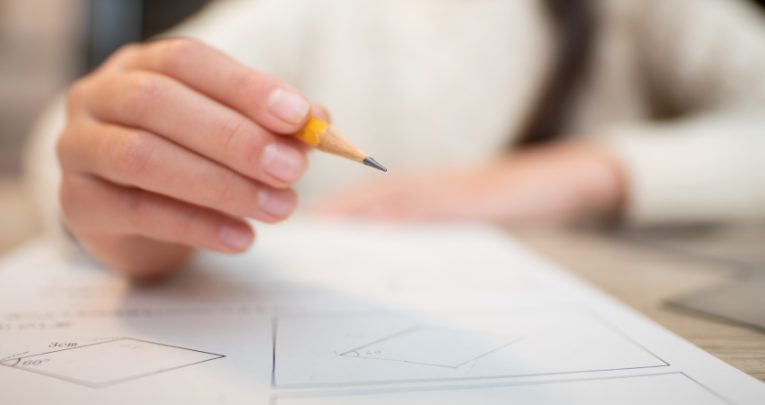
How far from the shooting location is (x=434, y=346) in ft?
0.63

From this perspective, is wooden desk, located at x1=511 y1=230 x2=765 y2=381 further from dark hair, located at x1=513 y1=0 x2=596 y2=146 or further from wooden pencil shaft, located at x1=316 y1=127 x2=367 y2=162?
dark hair, located at x1=513 y1=0 x2=596 y2=146

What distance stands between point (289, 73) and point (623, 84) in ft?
1.66

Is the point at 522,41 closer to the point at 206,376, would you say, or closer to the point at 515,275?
the point at 515,275

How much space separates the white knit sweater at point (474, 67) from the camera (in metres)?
0.66

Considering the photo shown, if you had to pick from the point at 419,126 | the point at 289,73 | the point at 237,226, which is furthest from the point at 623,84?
the point at 237,226

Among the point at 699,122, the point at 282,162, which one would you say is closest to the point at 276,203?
the point at 282,162

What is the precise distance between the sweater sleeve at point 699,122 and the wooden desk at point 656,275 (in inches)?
2.2

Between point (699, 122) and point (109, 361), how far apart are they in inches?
24.8

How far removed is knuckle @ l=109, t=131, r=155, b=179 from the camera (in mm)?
215

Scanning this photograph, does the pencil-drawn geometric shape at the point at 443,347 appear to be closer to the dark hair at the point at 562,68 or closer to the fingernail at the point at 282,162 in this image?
the fingernail at the point at 282,162

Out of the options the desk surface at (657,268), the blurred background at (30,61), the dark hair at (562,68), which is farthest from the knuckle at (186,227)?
the blurred background at (30,61)

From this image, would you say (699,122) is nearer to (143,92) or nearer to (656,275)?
(656,275)

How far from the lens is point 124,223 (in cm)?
23

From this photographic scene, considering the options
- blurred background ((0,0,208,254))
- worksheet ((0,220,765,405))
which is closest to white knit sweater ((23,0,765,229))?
worksheet ((0,220,765,405))
